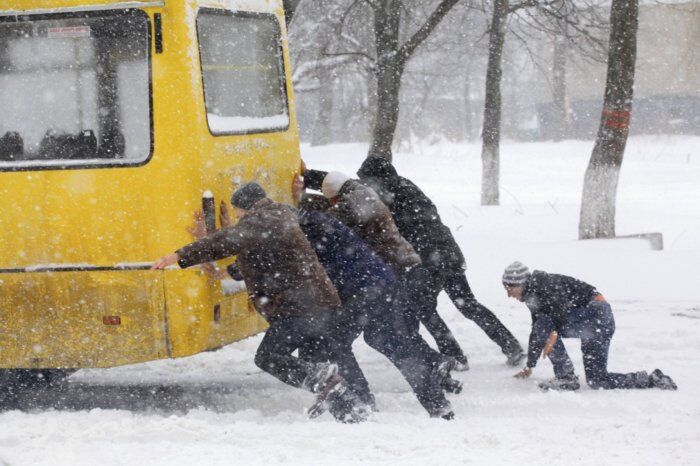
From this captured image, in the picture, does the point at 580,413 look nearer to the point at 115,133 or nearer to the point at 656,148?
the point at 115,133

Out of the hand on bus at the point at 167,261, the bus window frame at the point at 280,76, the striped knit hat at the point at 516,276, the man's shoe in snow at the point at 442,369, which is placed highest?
the bus window frame at the point at 280,76

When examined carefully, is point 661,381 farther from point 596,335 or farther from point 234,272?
point 234,272

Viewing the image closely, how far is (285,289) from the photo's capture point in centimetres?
620

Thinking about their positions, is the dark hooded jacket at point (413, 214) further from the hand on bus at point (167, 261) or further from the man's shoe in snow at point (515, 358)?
the hand on bus at point (167, 261)

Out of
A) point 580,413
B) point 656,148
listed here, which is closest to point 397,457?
point 580,413

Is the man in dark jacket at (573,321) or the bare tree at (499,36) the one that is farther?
the bare tree at (499,36)

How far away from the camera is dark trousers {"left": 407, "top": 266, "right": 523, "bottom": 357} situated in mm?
7523

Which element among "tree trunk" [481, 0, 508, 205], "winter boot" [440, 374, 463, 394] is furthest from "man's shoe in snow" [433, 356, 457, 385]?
"tree trunk" [481, 0, 508, 205]

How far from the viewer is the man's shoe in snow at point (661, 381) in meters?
6.82

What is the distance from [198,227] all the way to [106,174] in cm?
66

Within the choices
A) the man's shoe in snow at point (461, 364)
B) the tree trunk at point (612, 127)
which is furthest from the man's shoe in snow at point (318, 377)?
the tree trunk at point (612, 127)

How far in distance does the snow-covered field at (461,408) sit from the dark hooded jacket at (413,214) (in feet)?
2.97

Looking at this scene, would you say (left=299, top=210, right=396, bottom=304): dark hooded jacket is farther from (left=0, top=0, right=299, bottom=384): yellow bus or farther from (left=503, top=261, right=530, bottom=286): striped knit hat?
(left=503, top=261, right=530, bottom=286): striped knit hat

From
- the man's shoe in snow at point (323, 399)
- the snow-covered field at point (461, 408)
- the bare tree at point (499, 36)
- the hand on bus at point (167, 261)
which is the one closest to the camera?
the snow-covered field at point (461, 408)
